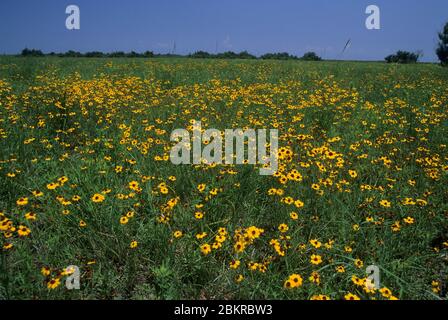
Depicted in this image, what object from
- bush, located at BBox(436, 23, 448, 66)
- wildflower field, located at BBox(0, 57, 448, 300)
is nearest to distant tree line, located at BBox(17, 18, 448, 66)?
bush, located at BBox(436, 23, 448, 66)

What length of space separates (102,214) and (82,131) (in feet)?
9.28

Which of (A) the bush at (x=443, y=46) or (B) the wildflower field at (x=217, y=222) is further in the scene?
(A) the bush at (x=443, y=46)

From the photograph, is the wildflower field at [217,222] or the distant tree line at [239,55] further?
the distant tree line at [239,55]

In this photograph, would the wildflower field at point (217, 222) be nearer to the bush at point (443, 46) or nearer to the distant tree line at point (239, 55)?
the distant tree line at point (239, 55)

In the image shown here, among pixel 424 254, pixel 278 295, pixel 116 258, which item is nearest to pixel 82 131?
pixel 116 258

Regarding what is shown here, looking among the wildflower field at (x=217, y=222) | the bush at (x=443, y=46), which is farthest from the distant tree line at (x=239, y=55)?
the wildflower field at (x=217, y=222)

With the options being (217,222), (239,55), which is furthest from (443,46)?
(217,222)

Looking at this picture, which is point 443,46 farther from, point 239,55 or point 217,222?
point 217,222

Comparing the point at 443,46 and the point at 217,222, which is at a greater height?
the point at 443,46

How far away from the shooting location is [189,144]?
4152mm

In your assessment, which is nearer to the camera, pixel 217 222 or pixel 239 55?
pixel 217 222

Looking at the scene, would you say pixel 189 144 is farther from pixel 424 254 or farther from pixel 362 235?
pixel 424 254

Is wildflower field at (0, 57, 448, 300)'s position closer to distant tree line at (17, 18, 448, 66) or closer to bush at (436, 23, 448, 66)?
distant tree line at (17, 18, 448, 66)

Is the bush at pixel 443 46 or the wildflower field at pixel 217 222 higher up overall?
the bush at pixel 443 46
